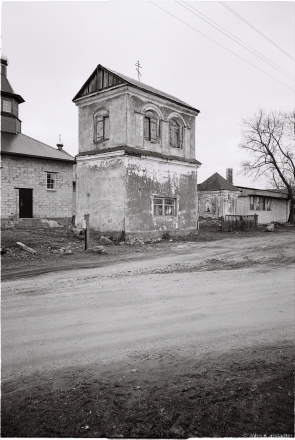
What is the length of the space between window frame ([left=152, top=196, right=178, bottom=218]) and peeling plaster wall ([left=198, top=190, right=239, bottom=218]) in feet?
62.1

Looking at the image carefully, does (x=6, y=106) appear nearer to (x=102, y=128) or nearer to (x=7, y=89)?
(x=7, y=89)

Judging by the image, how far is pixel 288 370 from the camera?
A: 12.3 ft

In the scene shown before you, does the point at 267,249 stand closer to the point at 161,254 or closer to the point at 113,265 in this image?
the point at 161,254

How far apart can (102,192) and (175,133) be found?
6292mm

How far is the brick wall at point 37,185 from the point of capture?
2359 centimetres

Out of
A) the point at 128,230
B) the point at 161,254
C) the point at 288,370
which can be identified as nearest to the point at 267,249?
the point at 161,254

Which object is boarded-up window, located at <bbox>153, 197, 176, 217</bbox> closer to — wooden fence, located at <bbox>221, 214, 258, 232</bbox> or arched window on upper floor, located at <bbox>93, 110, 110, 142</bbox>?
arched window on upper floor, located at <bbox>93, 110, 110, 142</bbox>

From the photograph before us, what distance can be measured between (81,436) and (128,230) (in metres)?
13.8

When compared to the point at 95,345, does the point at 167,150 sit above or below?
above

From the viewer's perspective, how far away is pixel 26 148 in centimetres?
2533

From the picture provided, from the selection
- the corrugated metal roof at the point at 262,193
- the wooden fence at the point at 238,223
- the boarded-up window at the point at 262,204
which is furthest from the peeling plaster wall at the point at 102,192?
the boarded-up window at the point at 262,204

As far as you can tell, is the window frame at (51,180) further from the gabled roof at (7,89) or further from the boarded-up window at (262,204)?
the boarded-up window at (262,204)

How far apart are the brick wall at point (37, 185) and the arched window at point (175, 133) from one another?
37.6ft

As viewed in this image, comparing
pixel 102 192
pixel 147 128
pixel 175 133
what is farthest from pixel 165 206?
pixel 175 133
